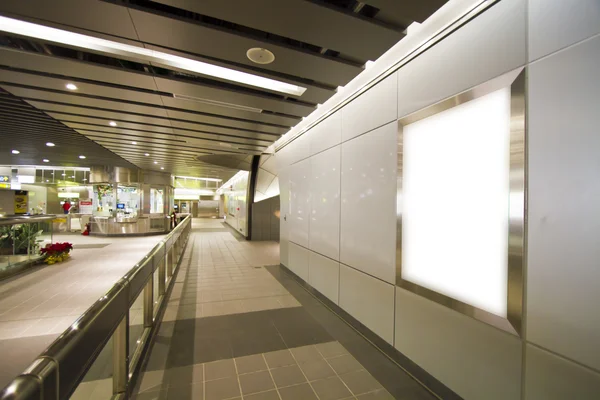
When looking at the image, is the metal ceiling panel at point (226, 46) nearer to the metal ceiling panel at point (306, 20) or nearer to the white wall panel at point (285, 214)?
the metal ceiling panel at point (306, 20)

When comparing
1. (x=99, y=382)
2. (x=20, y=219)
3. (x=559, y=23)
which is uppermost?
(x=559, y=23)

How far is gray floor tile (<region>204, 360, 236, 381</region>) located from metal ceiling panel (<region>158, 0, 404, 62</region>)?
3.21 meters

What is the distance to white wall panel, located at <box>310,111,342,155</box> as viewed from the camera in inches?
158

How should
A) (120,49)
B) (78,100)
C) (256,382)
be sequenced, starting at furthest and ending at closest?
(78,100), (120,49), (256,382)

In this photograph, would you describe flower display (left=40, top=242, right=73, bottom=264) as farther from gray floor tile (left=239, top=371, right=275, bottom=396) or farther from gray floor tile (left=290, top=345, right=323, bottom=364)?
gray floor tile (left=290, top=345, right=323, bottom=364)

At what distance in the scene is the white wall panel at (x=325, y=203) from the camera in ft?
13.3

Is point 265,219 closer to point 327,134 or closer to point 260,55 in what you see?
point 327,134

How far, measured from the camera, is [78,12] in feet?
7.29

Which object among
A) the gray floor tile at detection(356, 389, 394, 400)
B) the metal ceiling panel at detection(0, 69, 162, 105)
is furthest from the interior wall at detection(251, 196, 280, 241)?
the gray floor tile at detection(356, 389, 394, 400)

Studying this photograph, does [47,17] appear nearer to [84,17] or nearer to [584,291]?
[84,17]

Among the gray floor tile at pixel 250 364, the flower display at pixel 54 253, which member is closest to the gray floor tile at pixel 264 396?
the gray floor tile at pixel 250 364

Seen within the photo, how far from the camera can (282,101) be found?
402 cm

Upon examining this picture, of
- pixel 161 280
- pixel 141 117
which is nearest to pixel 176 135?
pixel 141 117

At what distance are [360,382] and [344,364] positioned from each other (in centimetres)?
29
